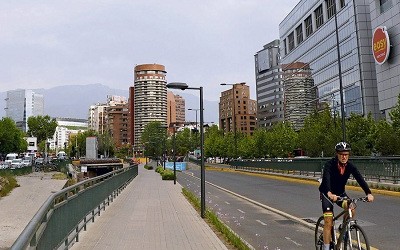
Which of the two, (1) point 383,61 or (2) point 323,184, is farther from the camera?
(1) point 383,61

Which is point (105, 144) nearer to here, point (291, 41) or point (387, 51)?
point (291, 41)

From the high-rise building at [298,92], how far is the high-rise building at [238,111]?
6439cm

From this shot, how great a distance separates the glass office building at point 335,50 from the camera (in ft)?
211

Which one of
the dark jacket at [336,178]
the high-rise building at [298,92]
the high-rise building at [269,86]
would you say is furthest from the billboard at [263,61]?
the dark jacket at [336,178]

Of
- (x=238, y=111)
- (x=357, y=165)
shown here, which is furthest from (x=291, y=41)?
(x=357, y=165)

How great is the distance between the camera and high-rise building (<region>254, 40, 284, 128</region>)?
145 m

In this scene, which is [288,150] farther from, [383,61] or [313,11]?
[313,11]

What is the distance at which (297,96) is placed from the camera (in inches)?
3875

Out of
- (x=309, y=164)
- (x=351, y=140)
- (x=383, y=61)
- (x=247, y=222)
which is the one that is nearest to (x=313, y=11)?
(x=383, y=61)

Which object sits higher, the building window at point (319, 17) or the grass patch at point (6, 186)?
the building window at point (319, 17)

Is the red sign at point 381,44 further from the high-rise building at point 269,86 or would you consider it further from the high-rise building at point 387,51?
the high-rise building at point 269,86

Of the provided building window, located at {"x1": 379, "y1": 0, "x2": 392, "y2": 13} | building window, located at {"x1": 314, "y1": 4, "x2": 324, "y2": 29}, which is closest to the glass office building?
building window, located at {"x1": 314, "y1": 4, "x2": 324, "y2": 29}

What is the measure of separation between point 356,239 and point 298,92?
9442 cm

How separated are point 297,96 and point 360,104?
112 feet
